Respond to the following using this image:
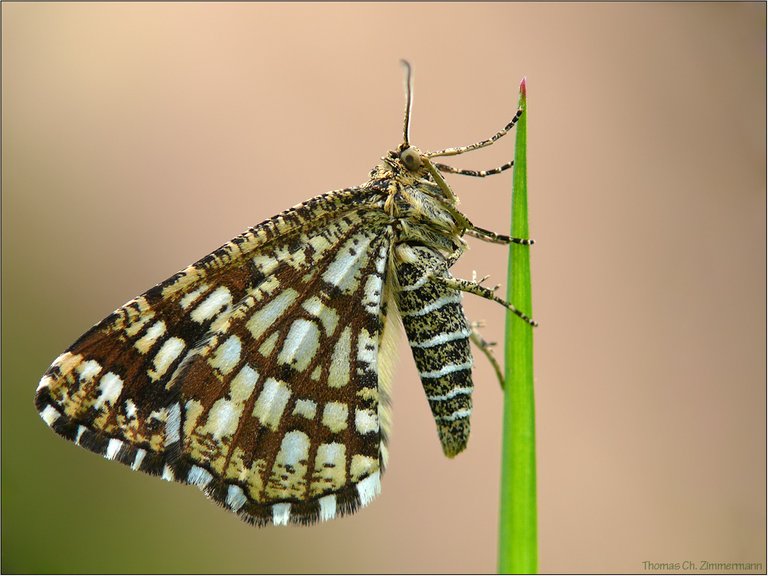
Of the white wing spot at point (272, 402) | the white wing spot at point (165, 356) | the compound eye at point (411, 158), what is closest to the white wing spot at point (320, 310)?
the white wing spot at point (272, 402)

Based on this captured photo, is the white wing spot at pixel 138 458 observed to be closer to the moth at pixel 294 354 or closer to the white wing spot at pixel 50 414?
the moth at pixel 294 354

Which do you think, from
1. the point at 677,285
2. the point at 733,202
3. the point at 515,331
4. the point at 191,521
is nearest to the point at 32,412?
the point at 191,521

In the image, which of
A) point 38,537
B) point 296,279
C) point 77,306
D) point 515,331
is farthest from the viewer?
point 77,306

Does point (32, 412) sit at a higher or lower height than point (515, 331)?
higher

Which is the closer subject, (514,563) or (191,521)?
(514,563)

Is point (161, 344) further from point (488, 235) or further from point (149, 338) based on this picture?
point (488, 235)

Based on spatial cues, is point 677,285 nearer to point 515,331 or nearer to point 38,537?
point 515,331

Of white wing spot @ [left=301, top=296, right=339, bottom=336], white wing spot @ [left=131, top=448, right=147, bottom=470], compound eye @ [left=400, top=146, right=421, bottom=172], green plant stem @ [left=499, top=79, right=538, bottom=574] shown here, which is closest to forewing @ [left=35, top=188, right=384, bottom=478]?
white wing spot @ [left=131, top=448, right=147, bottom=470]
